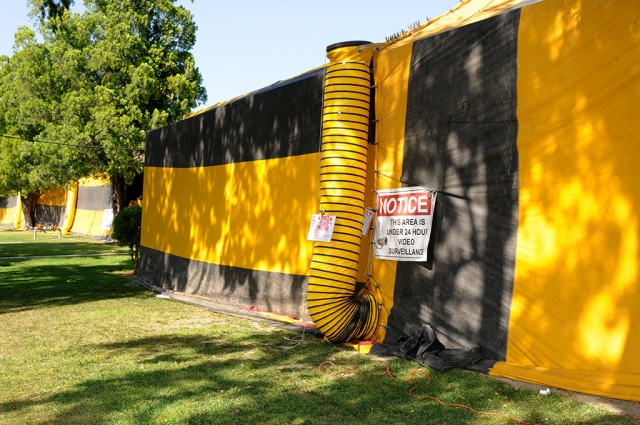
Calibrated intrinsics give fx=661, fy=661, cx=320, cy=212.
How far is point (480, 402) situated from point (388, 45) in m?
4.12

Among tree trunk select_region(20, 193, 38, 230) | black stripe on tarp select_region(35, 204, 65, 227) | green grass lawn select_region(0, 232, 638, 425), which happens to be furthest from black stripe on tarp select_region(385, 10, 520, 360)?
tree trunk select_region(20, 193, 38, 230)

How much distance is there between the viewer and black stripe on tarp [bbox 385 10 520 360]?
5574mm

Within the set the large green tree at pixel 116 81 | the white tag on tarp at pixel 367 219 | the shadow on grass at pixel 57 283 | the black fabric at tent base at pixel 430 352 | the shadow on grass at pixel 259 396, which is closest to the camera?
the shadow on grass at pixel 259 396

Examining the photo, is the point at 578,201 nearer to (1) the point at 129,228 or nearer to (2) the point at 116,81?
(1) the point at 129,228

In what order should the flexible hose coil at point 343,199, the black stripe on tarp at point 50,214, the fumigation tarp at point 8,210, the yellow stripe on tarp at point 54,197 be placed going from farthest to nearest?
1. the fumigation tarp at point 8,210
2. the black stripe on tarp at point 50,214
3. the yellow stripe on tarp at point 54,197
4. the flexible hose coil at point 343,199

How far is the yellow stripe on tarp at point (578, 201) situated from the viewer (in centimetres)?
462

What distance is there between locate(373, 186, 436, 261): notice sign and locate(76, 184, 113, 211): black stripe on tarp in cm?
2480

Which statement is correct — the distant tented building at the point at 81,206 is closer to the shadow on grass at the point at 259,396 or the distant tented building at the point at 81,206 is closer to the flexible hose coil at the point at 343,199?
the flexible hose coil at the point at 343,199

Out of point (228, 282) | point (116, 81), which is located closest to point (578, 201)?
point (228, 282)

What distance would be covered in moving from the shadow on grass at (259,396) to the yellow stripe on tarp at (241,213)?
7.28ft

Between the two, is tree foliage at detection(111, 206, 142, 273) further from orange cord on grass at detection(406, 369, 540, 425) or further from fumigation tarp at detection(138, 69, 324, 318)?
orange cord on grass at detection(406, 369, 540, 425)

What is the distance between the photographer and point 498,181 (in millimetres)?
5625

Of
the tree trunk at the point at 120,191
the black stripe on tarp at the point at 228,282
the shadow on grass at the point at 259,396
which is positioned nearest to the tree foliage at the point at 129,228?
the black stripe on tarp at the point at 228,282

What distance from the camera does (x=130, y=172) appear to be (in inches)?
1036
